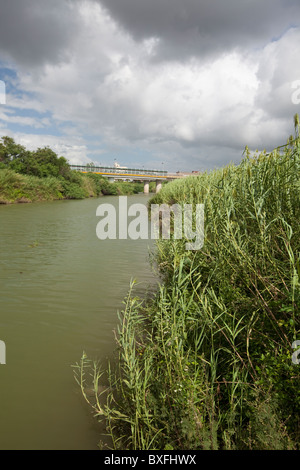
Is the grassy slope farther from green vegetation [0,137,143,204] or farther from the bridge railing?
the bridge railing

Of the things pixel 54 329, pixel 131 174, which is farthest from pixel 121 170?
pixel 54 329

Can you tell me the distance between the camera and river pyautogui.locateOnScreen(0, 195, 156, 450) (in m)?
2.27

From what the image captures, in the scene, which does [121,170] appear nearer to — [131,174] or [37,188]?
[131,174]

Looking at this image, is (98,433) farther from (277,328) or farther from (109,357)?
(277,328)

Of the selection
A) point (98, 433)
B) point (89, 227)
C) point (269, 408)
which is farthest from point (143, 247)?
point (269, 408)

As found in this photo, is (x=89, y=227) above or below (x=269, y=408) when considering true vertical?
above

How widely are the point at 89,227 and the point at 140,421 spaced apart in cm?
1185

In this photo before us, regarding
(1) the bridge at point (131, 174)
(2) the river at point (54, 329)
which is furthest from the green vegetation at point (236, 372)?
(1) the bridge at point (131, 174)

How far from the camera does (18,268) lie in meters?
6.47

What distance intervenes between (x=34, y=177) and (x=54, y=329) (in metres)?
27.7

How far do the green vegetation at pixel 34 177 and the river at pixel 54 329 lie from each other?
1674 cm

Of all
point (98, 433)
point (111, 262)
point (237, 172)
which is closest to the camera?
point (98, 433)

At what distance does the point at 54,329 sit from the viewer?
3764mm

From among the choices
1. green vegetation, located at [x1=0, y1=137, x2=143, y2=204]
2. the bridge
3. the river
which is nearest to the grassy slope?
green vegetation, located at [x1=0, y1=137, x2=143, y2=204]
